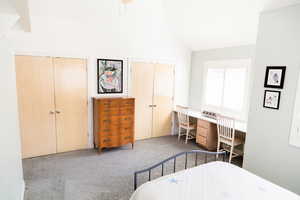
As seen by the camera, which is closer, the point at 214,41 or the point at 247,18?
the point at 247,18

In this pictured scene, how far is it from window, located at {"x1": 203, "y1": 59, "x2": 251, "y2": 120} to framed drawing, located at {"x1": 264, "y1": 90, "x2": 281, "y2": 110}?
126cm

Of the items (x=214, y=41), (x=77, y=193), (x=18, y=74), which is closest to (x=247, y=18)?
(x=214, y=41)

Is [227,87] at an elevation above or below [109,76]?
below

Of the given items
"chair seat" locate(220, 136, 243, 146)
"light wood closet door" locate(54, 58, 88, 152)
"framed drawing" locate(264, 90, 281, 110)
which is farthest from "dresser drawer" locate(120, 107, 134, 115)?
"framed drawing" locate(264, 90, 281, 110)

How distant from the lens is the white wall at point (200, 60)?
392 cm

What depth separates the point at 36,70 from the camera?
11.0 feet

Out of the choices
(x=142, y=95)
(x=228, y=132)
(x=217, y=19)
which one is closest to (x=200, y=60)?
(x=217, y=19)

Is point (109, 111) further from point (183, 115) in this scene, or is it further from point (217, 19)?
point (217, 19)

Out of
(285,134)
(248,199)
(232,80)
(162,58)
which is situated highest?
(162,58)

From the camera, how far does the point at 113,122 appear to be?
3744mm

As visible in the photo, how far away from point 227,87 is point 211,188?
290 cm

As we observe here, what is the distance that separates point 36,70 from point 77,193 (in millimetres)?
2239

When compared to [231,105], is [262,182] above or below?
below

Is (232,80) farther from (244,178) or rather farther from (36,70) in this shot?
(36,70)
